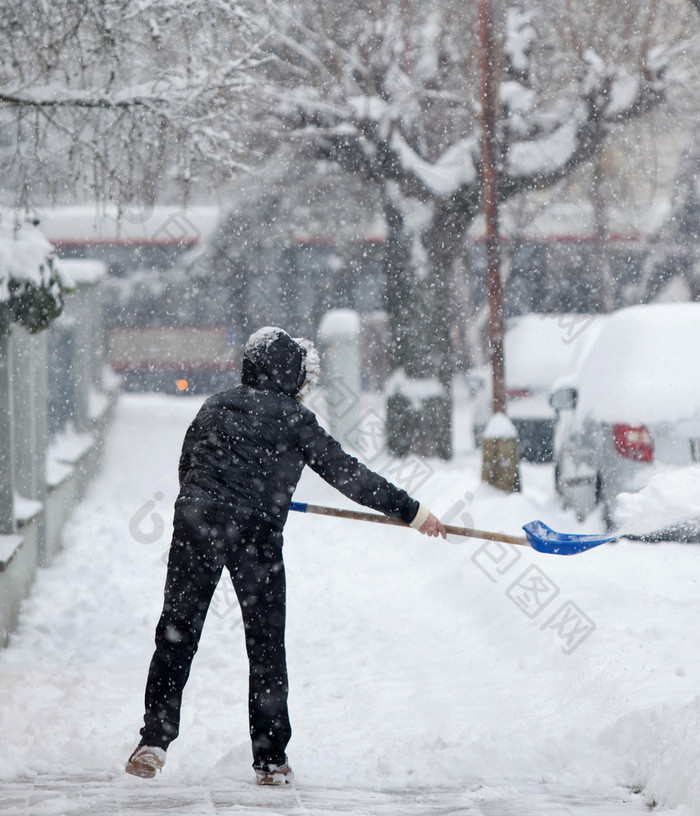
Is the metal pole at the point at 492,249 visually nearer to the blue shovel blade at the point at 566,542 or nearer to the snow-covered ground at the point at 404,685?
the snow-covered ground at the point at 404,685

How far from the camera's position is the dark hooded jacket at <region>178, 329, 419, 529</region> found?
151 inches

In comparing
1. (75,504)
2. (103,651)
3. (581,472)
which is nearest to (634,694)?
(103,651)

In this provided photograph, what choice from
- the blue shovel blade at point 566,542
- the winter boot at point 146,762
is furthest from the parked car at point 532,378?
the winter boot at point 146,762

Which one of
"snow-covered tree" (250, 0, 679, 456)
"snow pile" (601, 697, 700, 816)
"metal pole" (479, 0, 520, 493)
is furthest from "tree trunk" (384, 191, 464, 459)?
"snow pile" (601, 697, 700, 816)

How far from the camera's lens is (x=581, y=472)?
8.09m

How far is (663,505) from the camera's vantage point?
16.0 feet

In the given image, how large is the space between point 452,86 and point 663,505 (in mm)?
10028

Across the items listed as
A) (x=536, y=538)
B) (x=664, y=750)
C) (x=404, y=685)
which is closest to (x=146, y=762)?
(x=536, y=538)

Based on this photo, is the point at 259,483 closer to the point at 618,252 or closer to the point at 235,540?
the point at 235,540

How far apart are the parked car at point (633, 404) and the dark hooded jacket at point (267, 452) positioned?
350 cm

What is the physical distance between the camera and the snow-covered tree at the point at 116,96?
5.86 m

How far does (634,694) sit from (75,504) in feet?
24.9

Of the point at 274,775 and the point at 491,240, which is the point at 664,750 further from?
the point at 491,240

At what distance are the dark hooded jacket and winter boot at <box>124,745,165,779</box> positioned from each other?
87 cm
